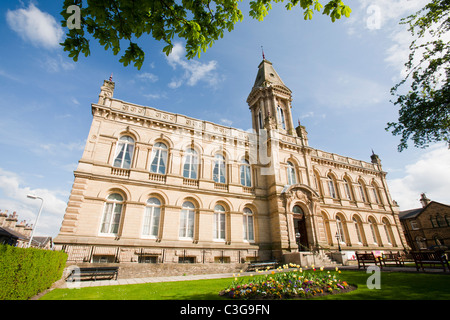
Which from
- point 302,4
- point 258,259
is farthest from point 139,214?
point 302,4

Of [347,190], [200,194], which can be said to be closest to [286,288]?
[200,194]

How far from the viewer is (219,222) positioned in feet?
59.9

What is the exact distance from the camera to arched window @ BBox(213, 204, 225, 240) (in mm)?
17797

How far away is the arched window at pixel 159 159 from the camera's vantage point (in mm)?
17709

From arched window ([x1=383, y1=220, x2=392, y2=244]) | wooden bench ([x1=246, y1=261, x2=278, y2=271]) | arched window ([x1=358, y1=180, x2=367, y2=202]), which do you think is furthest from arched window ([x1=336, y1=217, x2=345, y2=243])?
wooden bench ([x1=246, y1=261, x2=278, y2=271])

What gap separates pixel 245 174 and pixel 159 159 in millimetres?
8176

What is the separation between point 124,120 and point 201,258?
40.9 feet

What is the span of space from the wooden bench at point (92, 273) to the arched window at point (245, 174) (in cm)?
1249

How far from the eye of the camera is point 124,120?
1780cm

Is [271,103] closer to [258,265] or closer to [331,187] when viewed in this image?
[331,187]

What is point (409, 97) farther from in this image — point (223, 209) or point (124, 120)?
point (124, 120)

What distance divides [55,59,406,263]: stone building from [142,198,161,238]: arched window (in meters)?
0.07

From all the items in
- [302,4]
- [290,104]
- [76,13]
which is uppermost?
[290,104]
